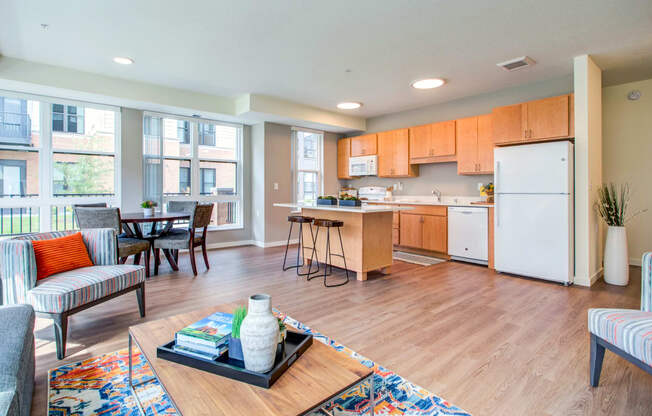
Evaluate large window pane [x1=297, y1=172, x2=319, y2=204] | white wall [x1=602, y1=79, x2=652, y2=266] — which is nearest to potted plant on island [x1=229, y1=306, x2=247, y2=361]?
large window pane [x1=297, y1=172, x2=319, y2=204]

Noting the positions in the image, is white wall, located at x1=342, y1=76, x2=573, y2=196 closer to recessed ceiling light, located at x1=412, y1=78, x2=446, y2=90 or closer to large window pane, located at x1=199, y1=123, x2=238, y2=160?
recessed ceiling light, located at x1=412, y1=78, x2=446, y2=90

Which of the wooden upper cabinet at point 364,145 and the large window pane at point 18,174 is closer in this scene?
the large window pane at point 18,174

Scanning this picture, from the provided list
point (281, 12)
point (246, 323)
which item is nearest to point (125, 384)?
point (246, 323)

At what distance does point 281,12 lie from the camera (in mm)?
2861

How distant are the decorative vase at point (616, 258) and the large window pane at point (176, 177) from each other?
20.1 ft

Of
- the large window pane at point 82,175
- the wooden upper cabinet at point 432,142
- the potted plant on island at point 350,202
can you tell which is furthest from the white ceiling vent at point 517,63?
the large window pane at point 82,175

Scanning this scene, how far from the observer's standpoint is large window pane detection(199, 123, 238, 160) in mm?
5977

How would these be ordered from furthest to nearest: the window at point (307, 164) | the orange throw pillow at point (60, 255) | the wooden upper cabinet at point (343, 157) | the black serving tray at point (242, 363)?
the wooden upper cabinet at point (343, 157)
the window at point (307, 164)
the orange throw pillow at point (60, 255)
the black serving tray at point (242, 363)

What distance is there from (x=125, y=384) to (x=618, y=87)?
258 inches

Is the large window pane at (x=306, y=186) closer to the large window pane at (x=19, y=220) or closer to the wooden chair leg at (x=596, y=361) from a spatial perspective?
the large window pane at (x=19, y=220)

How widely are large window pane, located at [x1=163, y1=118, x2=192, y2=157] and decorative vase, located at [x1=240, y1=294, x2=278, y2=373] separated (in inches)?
200

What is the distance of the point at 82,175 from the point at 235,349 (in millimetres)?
4869

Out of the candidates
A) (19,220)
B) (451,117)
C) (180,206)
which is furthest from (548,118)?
(19,220)

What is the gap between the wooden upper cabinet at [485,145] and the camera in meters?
4.90
